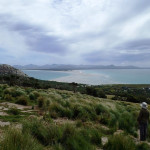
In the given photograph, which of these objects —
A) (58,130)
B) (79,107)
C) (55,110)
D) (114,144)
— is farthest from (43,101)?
(114,144)

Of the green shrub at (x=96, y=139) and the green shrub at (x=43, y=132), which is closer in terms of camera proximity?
the green shrub at (x=43, y=132)

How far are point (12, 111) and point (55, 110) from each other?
247cm

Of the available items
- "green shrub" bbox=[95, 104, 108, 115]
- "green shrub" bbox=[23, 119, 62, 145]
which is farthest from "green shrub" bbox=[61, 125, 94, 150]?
"green shrub" bbox=[95, 104, 108, 115]

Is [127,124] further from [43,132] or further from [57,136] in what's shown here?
[43,132]

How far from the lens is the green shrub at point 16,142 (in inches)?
152

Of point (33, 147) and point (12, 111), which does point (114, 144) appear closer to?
point (33, 147)

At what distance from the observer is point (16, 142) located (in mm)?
4055

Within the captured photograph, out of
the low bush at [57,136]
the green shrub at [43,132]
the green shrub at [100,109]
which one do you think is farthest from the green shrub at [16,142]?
the green shrub at [100,109]

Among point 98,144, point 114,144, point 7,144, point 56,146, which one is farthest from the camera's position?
point 98,144

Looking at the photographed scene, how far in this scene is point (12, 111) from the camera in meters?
9.76

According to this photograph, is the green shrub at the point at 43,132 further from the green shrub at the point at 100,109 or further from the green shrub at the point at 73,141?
the green shrub at the point at 100,109

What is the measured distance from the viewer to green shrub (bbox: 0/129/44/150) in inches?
152

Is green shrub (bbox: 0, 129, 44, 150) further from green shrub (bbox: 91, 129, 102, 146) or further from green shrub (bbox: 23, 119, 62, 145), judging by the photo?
green shrub (bbox: 91, 129, 102, 146)

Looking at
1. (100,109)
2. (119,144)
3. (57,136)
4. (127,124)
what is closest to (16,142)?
(57,136)
